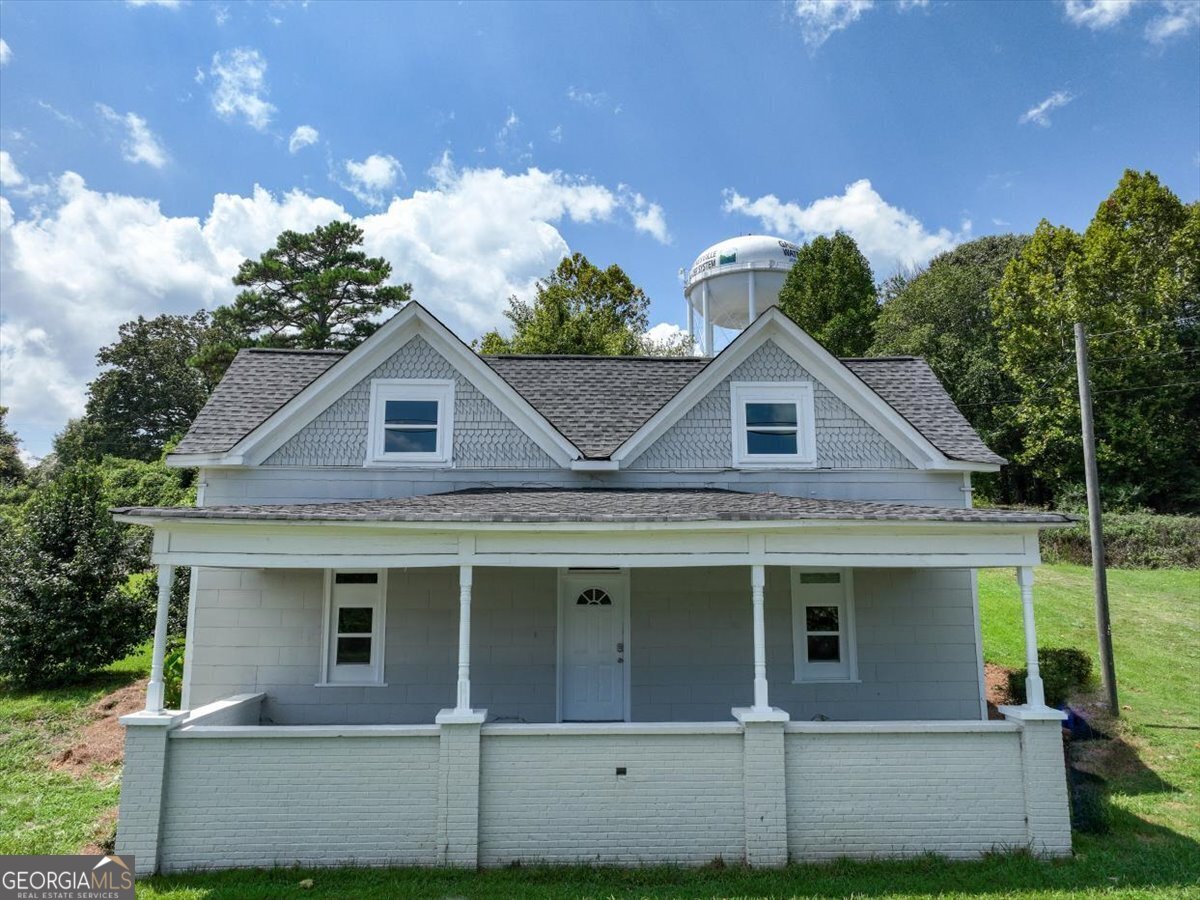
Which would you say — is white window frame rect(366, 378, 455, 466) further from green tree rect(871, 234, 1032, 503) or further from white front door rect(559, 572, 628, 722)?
green tree rect(871, 234, 1032, 503)

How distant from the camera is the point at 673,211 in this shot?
16.1 meters

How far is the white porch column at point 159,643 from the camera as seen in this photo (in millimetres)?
7598

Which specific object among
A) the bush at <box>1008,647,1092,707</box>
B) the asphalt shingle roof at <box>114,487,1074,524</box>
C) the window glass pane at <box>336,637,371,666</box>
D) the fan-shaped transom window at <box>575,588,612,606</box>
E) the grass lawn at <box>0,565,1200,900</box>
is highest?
the asphalt shingle roof at <box>114,487,1074,524</box>

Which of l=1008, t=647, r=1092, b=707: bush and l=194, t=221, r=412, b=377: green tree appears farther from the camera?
l=194, t=221, r=412, b=377: green tree

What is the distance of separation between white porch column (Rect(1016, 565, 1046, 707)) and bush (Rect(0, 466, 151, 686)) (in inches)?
594

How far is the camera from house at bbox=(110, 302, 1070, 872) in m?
7.46

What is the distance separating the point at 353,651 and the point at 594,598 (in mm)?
3592

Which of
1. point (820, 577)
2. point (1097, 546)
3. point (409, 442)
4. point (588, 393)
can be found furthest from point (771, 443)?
point (1097, 546)

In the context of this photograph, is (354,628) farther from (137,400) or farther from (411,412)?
(137,400)

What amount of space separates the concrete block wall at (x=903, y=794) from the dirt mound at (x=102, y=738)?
8.94m

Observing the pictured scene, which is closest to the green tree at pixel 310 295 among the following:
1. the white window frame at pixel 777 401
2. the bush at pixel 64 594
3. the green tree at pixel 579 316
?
the green tree at pixel 579 316

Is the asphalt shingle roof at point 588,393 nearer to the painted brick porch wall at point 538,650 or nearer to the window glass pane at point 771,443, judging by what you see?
the window glass pane at point 771,443

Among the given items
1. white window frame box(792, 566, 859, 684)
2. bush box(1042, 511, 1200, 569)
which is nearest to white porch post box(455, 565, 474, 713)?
white window frame box(792, 566, 859, 684)

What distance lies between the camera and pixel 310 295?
3500 centimetres
